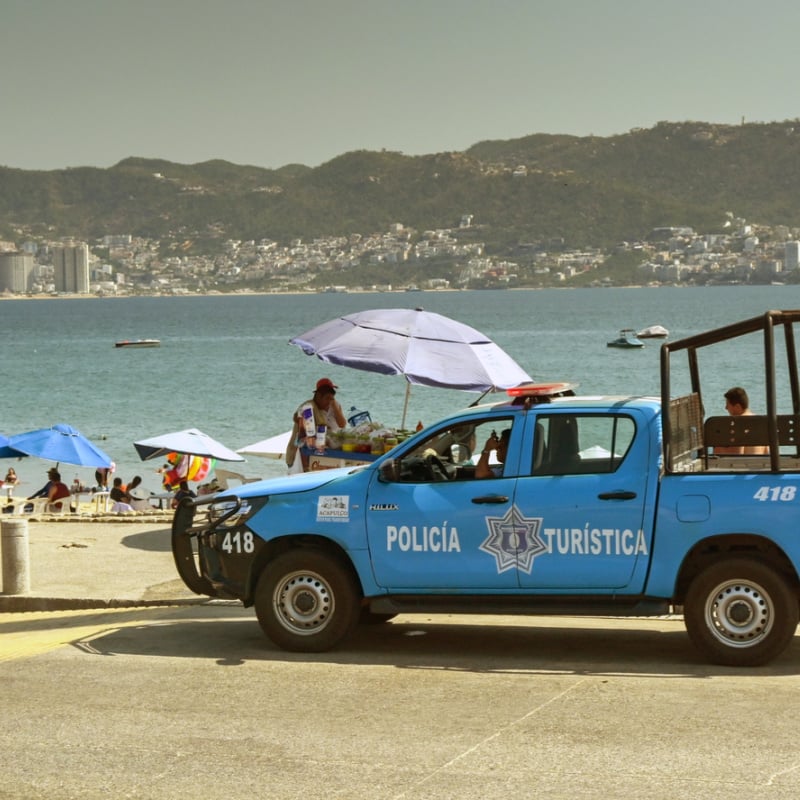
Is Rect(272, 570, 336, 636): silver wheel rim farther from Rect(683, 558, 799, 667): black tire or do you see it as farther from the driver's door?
Rect(683, 558, 799, 667): black tire

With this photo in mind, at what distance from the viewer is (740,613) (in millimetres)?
9508

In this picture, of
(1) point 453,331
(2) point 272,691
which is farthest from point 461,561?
(1) point 453,331

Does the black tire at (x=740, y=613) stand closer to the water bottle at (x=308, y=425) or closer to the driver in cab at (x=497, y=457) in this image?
the driver in cab at (x=497, y=457)

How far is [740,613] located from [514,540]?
59.3 inches

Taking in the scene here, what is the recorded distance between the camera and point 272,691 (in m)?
9.15

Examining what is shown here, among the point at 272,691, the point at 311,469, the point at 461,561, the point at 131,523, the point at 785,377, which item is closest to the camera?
the point at 272,691

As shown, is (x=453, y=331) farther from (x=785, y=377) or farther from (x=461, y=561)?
(x=785, y=377)

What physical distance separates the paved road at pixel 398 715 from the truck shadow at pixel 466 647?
27 millimetres

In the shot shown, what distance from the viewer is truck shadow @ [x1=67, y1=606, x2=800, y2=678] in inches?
385

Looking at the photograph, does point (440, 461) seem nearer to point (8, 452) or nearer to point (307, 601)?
point (307, 601)

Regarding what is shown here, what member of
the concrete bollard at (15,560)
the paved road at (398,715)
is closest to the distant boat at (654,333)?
the concrete bollard at (15,560)

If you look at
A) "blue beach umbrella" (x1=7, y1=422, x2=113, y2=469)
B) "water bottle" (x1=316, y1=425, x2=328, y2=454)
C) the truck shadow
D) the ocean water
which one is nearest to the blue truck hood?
the truck shadow

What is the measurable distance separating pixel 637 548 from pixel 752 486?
2.70ft

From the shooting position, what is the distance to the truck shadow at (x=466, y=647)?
9789 mm
